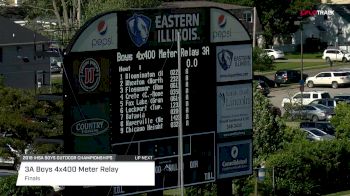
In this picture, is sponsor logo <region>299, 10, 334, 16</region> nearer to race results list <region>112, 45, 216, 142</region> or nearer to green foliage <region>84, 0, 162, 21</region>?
green foliage <region>84, 0, 162, 21</region>

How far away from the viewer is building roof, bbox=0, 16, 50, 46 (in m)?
65.8

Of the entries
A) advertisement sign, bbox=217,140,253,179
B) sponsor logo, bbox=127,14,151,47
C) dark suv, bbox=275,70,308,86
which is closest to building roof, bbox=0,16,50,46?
dark suv, bbox=275,70,308,86

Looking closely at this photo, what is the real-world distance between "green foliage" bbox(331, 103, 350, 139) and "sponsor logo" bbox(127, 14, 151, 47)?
1807 centimetres

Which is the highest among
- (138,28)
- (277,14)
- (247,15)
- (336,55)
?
(138,28)

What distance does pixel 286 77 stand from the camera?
73312 millimetres

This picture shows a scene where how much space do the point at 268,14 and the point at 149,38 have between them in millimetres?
73377

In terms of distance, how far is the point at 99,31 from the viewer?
2022cm

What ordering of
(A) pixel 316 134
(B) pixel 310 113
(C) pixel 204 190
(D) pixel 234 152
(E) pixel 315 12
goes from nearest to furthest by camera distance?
(D) pixel 234 152, (C) pixel 204 190, (A) pixel 316 134, (B) pixel 310 113, (E) pixel 315 12

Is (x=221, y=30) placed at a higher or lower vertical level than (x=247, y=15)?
higher

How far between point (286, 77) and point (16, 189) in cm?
4895

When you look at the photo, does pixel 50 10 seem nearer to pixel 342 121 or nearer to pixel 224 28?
pixel 342 121

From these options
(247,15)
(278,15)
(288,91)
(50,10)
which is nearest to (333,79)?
(288,91)

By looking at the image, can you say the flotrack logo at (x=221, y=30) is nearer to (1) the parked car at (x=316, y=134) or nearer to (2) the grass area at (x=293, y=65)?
(1) the parked car at (x=316, y=134)

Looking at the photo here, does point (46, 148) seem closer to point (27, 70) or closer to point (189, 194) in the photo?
point (189, 194)
